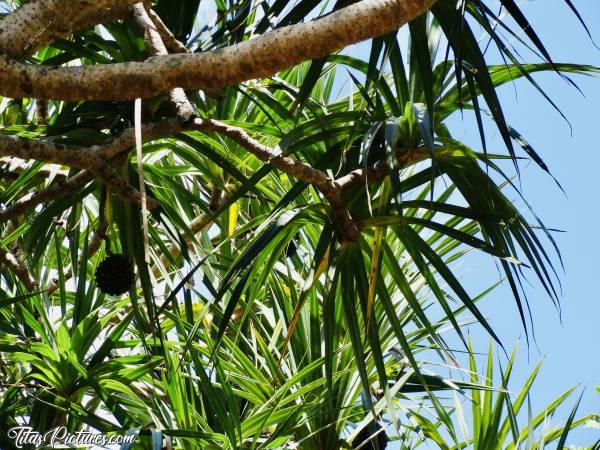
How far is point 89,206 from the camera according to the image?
118 inches

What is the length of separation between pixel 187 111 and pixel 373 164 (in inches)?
17.1

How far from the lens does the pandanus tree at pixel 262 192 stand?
1.24m

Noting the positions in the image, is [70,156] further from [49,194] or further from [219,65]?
[219,65]

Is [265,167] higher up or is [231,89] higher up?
[231,89]

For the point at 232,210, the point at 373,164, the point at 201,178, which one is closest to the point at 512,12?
the point at 373,164

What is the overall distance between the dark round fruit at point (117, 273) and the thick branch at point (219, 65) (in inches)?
32.9

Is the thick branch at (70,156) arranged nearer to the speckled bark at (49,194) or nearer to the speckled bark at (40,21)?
the speckled bark at (49,194)

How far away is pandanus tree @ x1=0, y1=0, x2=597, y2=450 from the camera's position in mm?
1244

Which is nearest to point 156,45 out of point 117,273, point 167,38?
point 167,38

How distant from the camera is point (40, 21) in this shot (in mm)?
1243

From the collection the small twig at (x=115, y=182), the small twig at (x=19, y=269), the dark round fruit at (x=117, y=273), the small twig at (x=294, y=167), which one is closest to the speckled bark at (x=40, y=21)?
the small twig at (x=115, y=182)

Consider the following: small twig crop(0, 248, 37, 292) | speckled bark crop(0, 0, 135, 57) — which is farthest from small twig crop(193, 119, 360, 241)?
small twig crop(0, 248, 37, 292)

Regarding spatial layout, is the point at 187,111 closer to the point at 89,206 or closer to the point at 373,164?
the point at 373,164

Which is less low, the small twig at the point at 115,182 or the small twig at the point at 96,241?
the small twig at the point at 115,182
